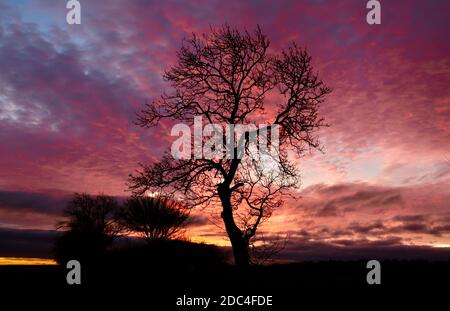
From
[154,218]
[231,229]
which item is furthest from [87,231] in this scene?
[231,229]

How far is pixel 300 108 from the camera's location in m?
19.0

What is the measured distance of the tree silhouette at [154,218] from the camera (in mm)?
43125

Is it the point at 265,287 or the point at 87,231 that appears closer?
the point at 265,287

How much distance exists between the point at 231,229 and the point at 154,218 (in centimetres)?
2633

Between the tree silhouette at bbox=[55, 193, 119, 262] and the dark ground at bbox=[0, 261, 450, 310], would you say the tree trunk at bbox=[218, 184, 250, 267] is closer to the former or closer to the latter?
the dark ground at bbox=[0, 261, 450, 310]

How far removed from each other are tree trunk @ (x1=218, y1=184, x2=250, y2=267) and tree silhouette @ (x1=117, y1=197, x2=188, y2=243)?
2386 cm

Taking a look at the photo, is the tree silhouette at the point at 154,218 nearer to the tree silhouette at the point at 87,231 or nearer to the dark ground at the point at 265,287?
the tree silhouette at the point at 87,231

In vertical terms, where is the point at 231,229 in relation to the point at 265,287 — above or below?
above

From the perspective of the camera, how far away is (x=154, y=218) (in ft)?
143

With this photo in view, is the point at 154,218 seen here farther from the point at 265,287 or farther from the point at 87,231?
the point at 265,287

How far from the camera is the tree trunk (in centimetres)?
1862

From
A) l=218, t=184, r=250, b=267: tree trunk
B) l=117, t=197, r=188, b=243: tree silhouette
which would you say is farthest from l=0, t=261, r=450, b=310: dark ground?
l=117, t=197, r=188, b=243: tree silhouette
